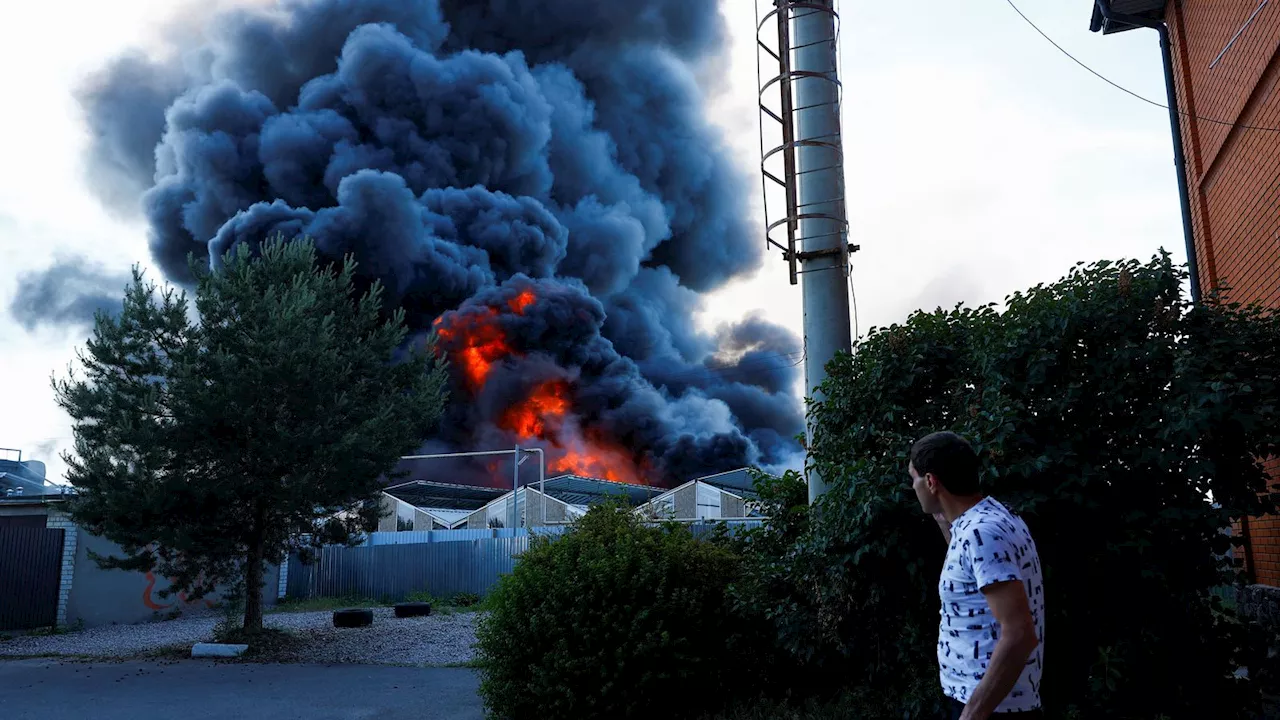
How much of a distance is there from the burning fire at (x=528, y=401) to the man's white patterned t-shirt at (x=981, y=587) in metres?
56.7

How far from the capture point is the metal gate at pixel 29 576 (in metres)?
17.2

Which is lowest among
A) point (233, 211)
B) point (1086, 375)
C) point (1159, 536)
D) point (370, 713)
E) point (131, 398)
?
point (370, 713)

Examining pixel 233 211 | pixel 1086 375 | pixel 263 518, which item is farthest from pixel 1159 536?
pixel 233 211

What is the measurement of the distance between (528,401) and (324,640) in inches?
1831

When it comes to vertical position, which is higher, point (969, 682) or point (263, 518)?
point (263, 518)

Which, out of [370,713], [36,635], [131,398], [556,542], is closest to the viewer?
[556,542]

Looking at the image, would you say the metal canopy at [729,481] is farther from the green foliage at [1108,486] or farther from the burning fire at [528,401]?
the green foliage at [1108,486]

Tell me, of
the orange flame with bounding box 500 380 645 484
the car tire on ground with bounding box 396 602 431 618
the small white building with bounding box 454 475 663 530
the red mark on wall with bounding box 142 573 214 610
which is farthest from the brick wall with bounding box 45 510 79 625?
the orange flame with bounding box 500 380 645 484

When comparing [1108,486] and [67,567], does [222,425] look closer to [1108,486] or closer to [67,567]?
[67,567]

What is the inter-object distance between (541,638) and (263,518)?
9.35 metres

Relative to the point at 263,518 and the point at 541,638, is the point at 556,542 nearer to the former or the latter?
the point at 541,638

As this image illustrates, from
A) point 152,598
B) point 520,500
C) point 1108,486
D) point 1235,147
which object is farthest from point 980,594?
point 520,500

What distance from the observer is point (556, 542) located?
24.5 ft

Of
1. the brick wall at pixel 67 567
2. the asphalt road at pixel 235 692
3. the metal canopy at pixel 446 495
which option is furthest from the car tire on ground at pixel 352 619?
the metal canopy at pixel 446 495
